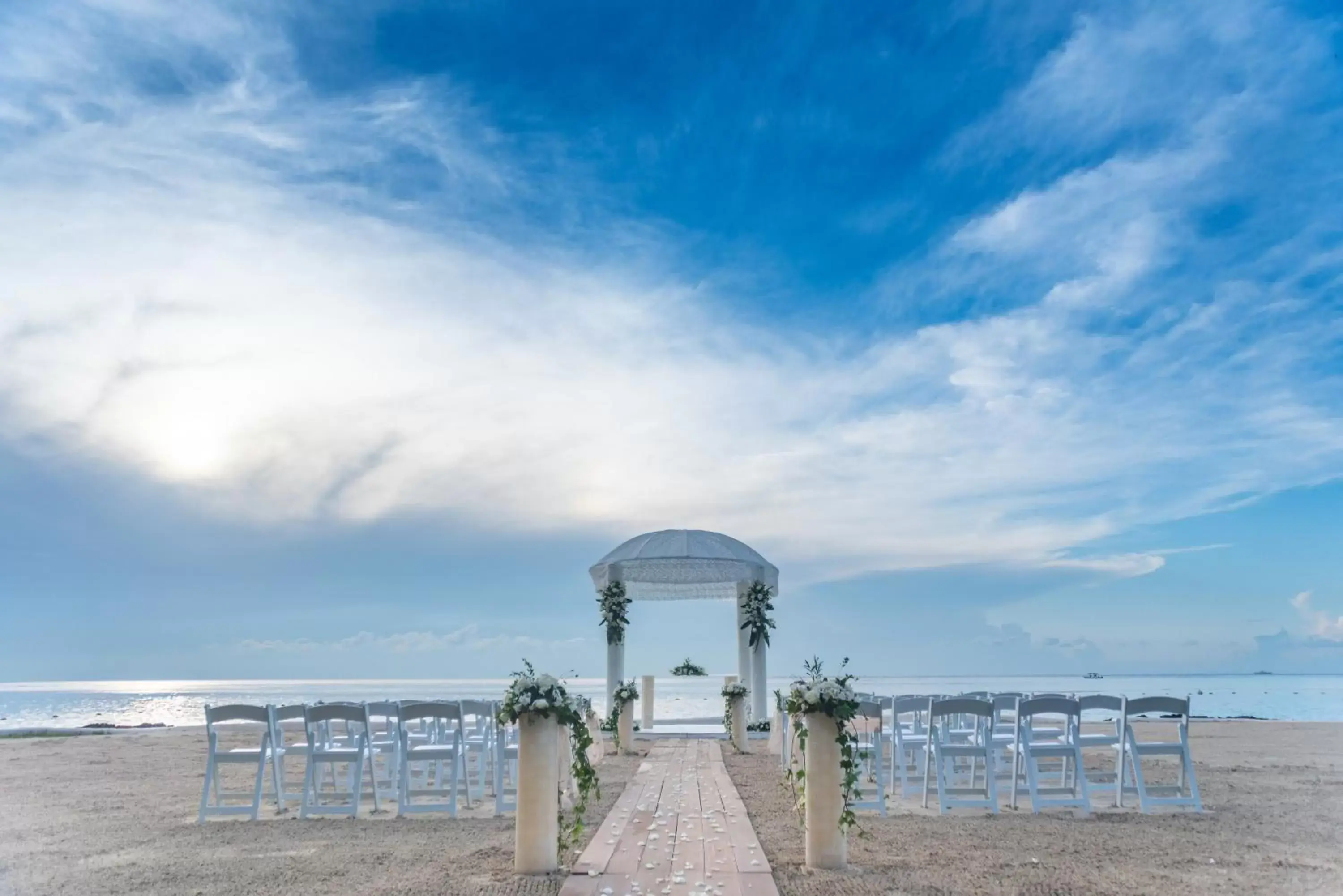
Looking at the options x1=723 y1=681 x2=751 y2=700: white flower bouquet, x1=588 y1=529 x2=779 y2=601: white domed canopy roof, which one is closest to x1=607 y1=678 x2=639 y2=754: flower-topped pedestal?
x1=723 y1=681 x2=751 y2=700: white flower bouquet

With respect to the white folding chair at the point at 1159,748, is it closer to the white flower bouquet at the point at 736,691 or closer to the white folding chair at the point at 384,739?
the white folding chair at the point at 384,739

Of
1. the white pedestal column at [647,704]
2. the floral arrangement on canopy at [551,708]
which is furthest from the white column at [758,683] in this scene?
the floral arrangement on canopy at [551,708]

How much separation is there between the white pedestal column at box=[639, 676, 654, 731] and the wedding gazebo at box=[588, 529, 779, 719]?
43.6 inches

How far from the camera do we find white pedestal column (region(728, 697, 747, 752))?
13.7 metres

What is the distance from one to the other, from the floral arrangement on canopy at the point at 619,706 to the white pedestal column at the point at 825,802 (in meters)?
7.81

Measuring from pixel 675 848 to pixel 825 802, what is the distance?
1057 millimetres

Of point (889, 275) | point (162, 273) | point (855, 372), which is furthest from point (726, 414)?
point (162, 273)

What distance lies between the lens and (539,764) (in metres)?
Result: 5.45

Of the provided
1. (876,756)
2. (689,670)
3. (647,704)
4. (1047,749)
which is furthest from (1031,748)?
(689,670)

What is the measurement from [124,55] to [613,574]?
1053 centimetres

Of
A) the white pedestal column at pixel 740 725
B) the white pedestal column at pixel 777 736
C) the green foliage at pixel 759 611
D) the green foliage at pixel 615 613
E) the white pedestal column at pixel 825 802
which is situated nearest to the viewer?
the white pedestal column at pixel 825 802

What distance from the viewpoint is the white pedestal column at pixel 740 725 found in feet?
44.9

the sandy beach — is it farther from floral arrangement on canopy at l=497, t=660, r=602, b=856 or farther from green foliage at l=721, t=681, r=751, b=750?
green foliage at l=721, t=681, r=751, b=750

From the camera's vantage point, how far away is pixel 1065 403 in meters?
13.5
